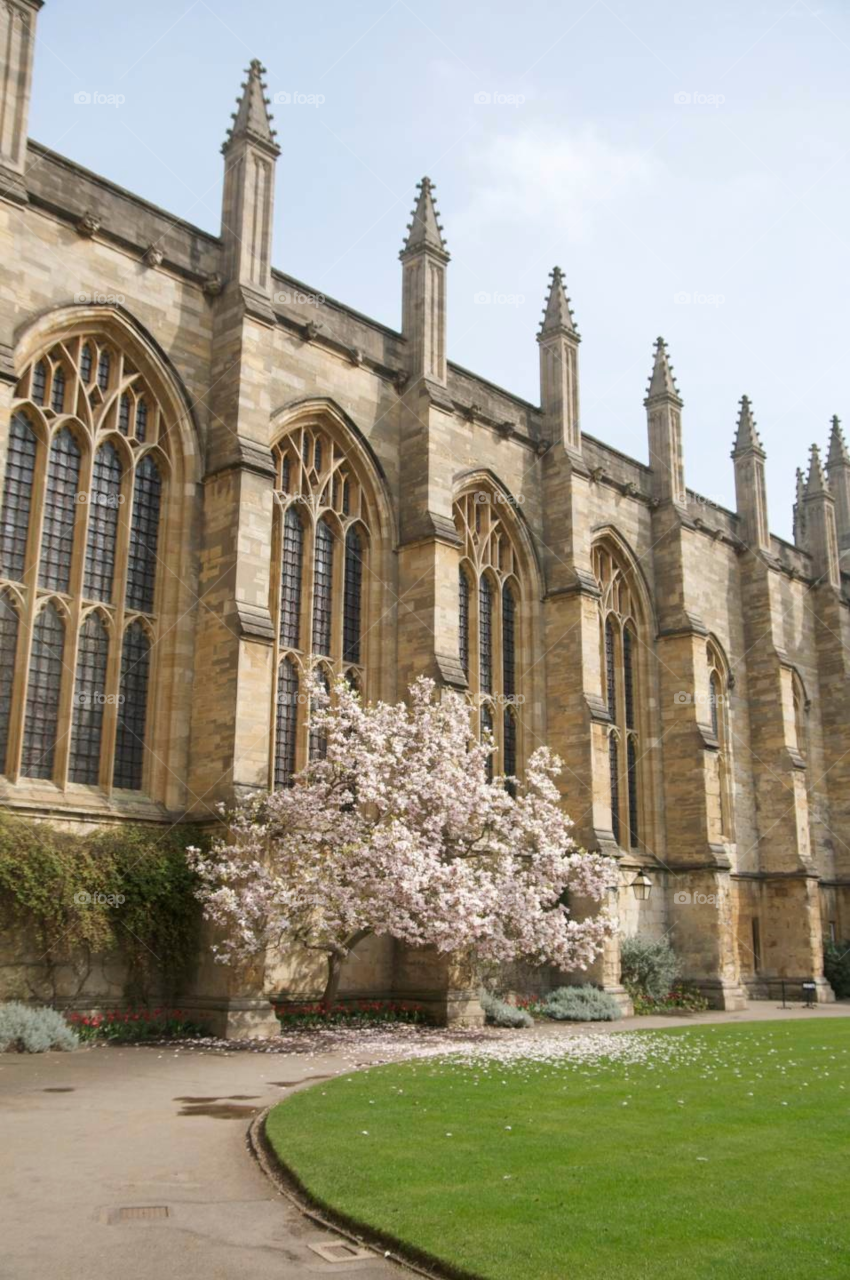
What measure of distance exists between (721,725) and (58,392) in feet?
72.2

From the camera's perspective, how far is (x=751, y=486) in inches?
1396

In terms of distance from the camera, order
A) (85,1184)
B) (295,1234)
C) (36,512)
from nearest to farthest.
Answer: (295,1234) < (85,1184) < (36,512)

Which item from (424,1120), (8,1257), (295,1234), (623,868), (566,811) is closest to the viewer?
(8,1257)

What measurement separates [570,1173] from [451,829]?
37.0 ft

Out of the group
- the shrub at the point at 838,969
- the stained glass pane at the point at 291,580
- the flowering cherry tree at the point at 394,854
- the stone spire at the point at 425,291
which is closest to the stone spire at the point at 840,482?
the shrub at the point at 838,969

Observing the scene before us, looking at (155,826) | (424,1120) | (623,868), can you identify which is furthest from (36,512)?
(623,868)

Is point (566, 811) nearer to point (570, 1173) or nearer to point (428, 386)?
point (428, 386)

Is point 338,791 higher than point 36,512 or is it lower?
lower

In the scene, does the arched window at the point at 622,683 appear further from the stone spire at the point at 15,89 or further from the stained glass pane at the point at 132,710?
the stone spire at the point at 15,89

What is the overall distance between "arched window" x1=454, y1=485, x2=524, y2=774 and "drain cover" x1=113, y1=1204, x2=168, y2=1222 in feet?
59.8

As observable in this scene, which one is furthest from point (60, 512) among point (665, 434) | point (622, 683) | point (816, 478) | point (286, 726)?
point (816, 478)

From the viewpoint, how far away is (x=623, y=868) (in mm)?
27234

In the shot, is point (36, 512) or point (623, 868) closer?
point (36, 512)

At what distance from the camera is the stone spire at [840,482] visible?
4134 centimetres
